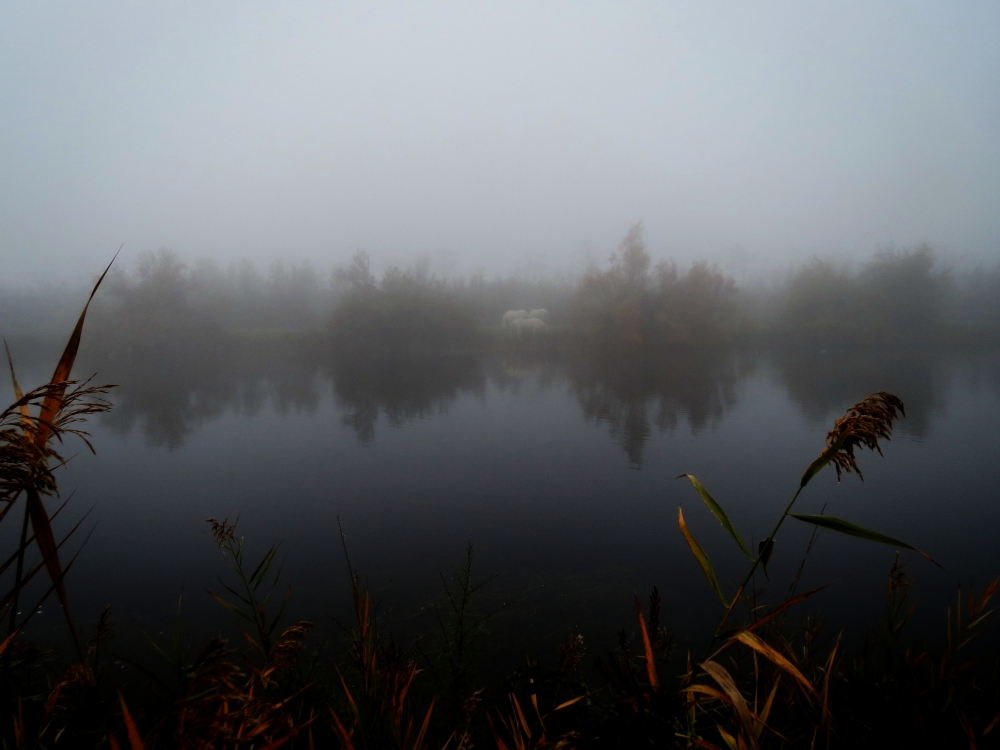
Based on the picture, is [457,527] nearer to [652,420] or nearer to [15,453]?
[15,453]

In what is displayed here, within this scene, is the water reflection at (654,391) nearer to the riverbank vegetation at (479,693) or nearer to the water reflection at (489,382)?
the water reflection at (489,382)

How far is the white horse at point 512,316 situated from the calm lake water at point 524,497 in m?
6.74

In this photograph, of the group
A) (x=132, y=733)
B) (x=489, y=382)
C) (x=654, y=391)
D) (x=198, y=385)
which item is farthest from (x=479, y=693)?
(x=198, y=385)

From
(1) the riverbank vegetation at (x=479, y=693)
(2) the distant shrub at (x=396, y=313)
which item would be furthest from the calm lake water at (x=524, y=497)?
(2) the distant shrub at (x=396, y=313)

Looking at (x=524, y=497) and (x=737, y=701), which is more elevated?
(x=737, y=701)

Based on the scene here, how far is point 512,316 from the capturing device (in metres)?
15.6

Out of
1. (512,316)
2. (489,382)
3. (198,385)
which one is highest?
(512,316)

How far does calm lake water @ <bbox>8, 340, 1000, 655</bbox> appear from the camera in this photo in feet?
9.47

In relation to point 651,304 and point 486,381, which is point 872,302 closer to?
point 651,304

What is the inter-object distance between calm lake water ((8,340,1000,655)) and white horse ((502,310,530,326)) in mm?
6745

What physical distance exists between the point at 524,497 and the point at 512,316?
1167cm

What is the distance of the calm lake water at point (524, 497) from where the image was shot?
289 cm

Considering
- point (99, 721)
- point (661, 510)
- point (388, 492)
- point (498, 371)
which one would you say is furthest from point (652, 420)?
point (99, 721)

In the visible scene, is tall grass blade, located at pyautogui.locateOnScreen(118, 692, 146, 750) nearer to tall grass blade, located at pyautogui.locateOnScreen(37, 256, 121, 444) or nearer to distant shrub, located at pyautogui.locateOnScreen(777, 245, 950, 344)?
tall grass blade, located at pyautogui.locateOnScreen(37, 256, 121, 444)
